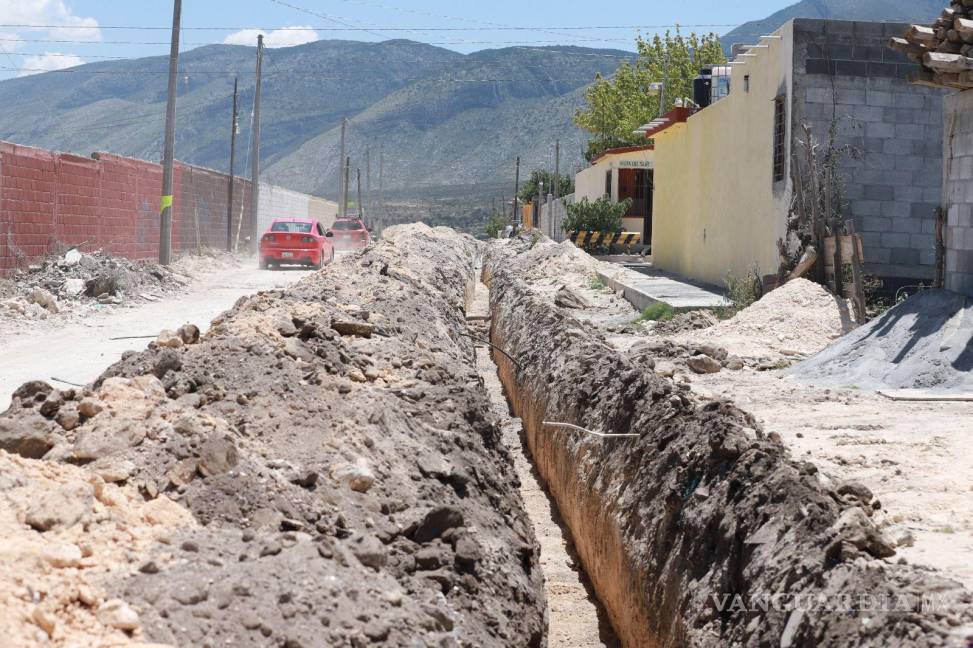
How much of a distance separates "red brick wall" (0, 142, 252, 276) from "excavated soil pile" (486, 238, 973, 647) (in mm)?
11760

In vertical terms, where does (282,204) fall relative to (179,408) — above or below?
above

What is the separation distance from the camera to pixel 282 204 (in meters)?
45.4

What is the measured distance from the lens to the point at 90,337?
13.8 m

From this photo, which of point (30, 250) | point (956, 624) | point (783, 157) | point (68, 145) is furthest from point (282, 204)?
point (68, 145)

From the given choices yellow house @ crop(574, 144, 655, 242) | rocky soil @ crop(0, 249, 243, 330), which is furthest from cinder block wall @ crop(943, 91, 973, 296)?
yellow house @ crop(574, 144, 655, 242)

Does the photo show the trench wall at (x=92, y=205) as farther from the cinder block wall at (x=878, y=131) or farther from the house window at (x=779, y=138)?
the cinder block wall at (x=878, y=131)

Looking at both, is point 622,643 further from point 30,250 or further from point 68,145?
point 68,145

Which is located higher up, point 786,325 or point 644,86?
point 644,86

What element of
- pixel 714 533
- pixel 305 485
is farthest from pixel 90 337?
pixel 714 533

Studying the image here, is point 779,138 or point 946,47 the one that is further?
point 779,138

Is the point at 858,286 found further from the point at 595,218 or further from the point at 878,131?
the point at 595,218

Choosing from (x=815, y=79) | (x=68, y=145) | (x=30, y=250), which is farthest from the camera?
(x=68, y=145)

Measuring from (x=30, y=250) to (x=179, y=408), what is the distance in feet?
46.8

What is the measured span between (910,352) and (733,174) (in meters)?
9.86
